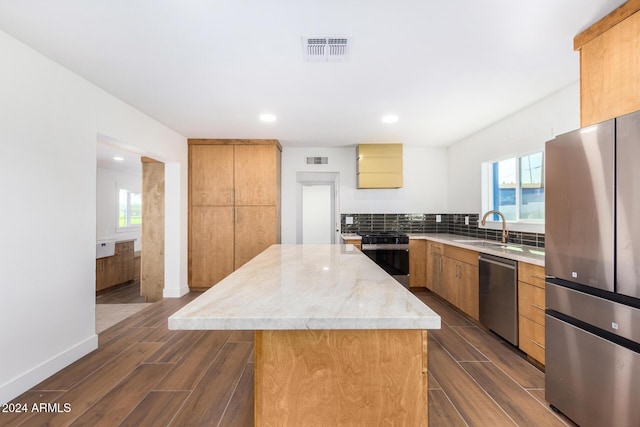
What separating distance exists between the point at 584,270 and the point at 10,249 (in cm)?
355

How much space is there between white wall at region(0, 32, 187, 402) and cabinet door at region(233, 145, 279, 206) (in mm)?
1840

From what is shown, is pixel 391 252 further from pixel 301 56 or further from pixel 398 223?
pixel 301 56

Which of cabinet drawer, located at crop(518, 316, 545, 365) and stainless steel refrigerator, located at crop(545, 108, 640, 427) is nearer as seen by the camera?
stainless steel refrigerator, located at crop(545, 108, 640, 427)

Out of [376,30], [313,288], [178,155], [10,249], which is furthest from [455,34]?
[178,155]

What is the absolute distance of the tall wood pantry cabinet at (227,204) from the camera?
4348 millimetres

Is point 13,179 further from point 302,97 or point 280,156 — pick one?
point 280,156

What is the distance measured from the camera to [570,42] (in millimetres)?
1885

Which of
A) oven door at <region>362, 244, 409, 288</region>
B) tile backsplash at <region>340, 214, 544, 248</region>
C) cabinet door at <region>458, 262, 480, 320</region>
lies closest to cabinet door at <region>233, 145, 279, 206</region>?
tile backsplash at <region>340, 214, 544, 248</region>

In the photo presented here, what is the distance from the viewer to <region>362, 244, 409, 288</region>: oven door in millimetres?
4160

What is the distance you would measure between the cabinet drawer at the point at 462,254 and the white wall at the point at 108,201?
18.8ft

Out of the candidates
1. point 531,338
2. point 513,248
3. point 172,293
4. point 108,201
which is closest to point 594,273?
point 531,338

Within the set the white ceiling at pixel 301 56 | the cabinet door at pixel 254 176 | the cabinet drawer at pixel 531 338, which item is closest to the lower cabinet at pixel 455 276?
the cabinet drawer at pixel 531 338

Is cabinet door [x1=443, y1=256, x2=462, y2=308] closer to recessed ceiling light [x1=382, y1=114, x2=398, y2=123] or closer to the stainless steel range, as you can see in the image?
the stainless steel range

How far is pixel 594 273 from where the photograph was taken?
1.49 meters
